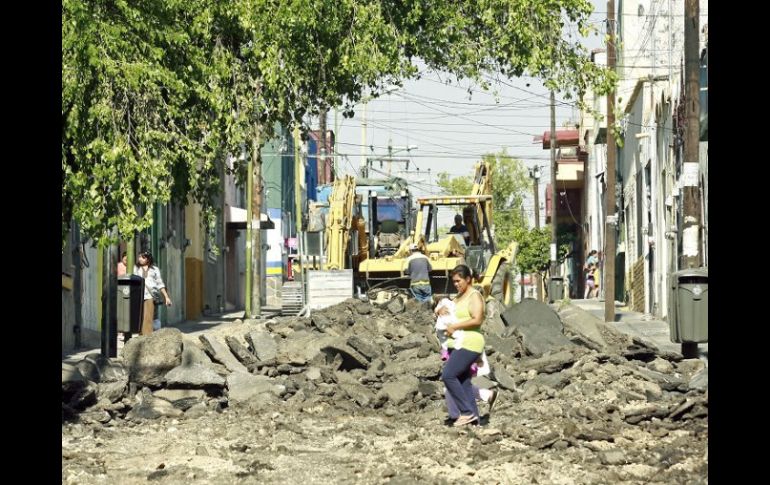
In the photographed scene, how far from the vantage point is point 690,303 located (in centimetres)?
1791

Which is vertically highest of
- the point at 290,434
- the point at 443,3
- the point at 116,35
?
the point at 443,3

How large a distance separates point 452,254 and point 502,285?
156 centimetres

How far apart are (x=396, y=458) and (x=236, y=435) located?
7.34 ft

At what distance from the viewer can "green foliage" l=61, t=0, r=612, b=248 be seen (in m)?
15.7

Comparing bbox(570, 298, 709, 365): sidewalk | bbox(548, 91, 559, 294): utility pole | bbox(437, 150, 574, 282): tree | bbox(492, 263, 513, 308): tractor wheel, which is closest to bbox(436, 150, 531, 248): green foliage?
bbox(437, 150, 574, 282): tree

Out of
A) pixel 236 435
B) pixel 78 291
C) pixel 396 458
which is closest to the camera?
pixel 396 458

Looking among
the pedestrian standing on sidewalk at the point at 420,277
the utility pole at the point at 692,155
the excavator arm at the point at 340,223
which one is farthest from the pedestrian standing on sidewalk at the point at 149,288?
the excavator arm at the point at 340,223

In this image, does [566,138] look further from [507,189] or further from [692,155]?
[692,155]

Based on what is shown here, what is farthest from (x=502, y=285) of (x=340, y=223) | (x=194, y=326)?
(x=194, y=326)

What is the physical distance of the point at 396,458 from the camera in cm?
1113

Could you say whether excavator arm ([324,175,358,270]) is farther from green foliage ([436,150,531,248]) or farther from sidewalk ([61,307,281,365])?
green foliage ([436,150,531,248])

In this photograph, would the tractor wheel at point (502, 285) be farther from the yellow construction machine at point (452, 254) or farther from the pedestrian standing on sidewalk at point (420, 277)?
the pedestrian standing on sidewalk at point (420, 277)
